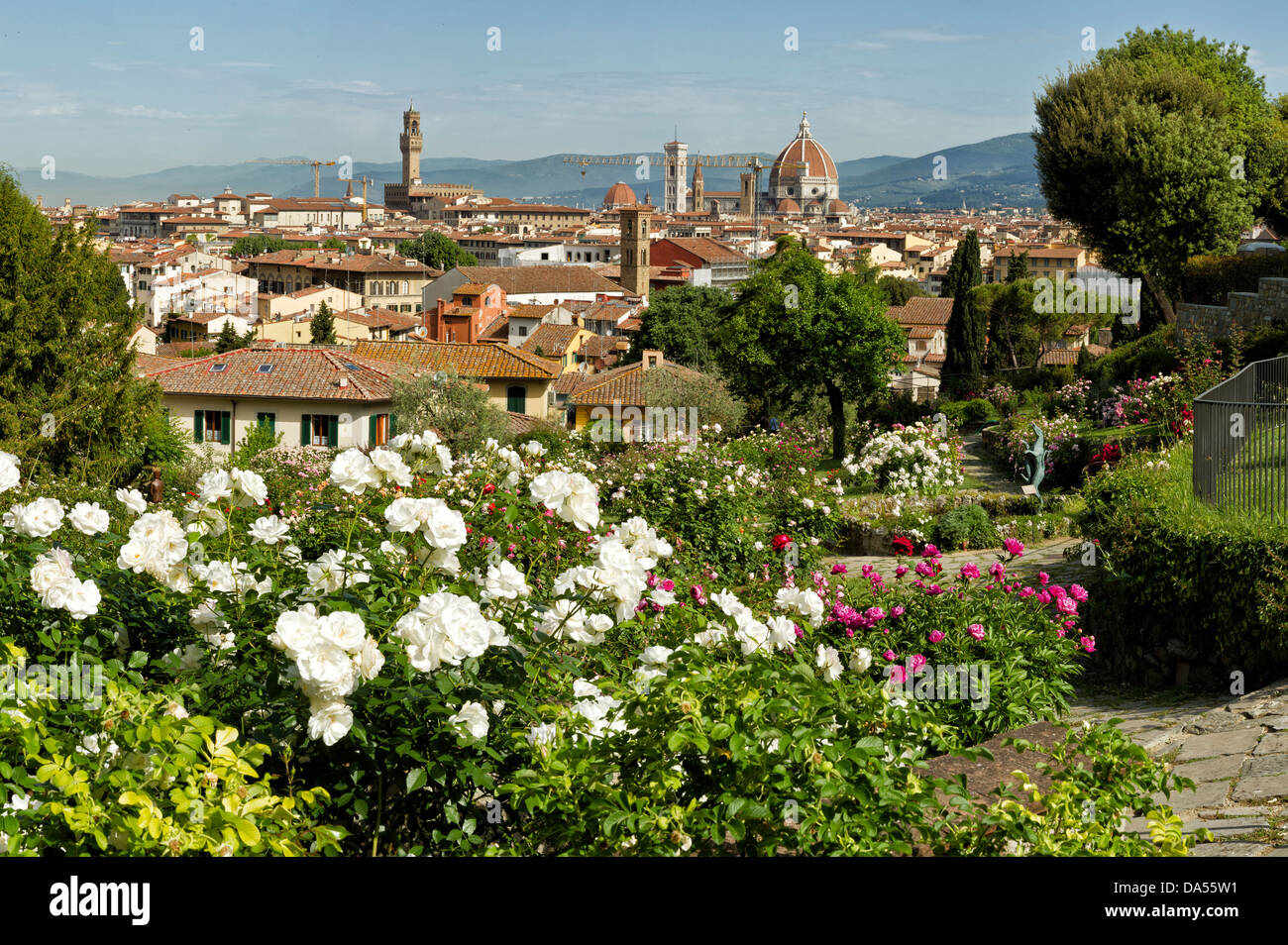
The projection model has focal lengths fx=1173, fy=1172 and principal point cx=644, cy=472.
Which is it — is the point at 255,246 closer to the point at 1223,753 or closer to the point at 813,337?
the point at 813,337

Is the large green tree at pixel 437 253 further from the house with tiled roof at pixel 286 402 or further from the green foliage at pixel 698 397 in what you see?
the house with tiled roof at pixel 286 402

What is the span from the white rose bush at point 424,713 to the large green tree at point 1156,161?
1954 cm

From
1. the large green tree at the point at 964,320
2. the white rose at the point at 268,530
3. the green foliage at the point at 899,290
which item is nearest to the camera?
the white rose at the point at 268,530

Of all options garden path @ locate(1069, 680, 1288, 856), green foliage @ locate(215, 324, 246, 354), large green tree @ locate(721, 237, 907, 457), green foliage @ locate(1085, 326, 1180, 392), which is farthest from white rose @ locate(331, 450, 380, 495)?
green foliage @ locate(215, 324, 246, 354)

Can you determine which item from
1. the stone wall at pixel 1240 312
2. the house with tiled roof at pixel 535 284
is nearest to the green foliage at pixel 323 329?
the house with tiled roof at pixel 535 284

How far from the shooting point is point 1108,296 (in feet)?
89.1

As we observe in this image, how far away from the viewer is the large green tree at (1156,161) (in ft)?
70.1

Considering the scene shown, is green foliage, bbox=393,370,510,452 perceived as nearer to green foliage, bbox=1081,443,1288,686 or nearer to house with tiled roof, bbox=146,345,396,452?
house with tiled roof, bbox=146,345,396,452

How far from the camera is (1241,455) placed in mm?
7688

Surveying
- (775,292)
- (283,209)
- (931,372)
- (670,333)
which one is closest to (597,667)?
(775,292)

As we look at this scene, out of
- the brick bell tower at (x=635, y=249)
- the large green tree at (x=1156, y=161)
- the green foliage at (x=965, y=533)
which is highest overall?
the brick bell tower at (x=635, y=249)

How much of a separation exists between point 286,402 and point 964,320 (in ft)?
59.5

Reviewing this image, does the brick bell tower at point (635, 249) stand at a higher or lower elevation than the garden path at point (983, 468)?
higher

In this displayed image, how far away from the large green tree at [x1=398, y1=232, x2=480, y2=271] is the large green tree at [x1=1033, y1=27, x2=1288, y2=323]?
95585 mm
